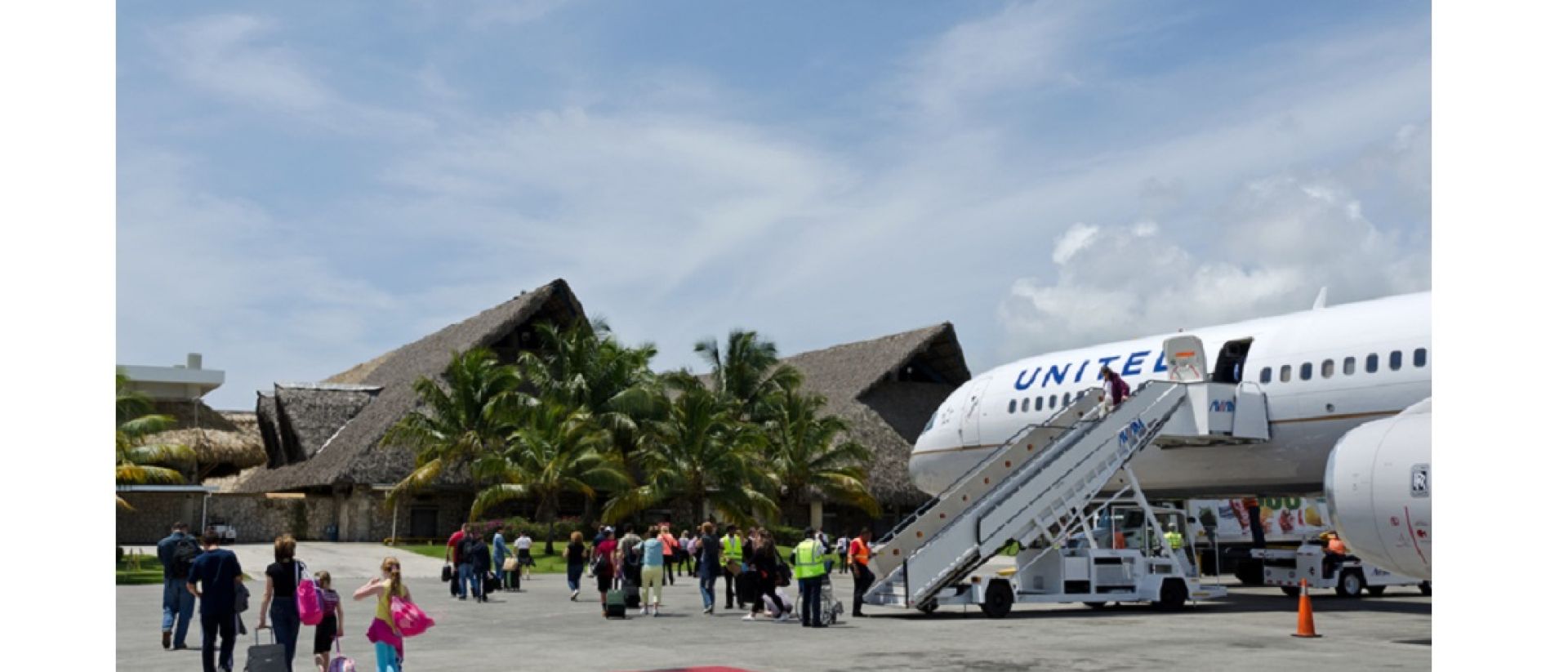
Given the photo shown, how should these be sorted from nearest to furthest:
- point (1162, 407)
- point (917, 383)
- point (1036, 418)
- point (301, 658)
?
point (301, 658), point (1162, 407), point (1036, 418), point (917, 383)

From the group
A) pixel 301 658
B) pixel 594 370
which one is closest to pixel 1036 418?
pixel 301 658

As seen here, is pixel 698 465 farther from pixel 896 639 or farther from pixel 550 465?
pixel 896 639

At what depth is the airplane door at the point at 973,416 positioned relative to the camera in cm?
3141

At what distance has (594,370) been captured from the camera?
4800 cm

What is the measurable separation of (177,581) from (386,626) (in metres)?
6.85

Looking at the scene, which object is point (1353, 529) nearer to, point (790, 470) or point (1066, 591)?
point (1066, 591)

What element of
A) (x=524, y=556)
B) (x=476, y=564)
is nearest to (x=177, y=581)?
(x=476, y=564)

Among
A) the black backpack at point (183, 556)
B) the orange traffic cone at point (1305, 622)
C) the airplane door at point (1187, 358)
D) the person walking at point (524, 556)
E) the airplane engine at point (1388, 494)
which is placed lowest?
the person walking at point (524, 556)

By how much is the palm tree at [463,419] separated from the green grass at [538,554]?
1985mm

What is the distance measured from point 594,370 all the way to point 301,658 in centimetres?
3147

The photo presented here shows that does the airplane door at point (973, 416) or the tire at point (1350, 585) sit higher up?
the airplane door at point (973, 416)

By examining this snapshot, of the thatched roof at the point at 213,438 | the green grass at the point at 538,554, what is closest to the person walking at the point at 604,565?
the green grass at the point at 538,554

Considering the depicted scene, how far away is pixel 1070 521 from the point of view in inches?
930

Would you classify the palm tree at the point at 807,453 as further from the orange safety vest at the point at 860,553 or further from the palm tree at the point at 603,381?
the orange safety vest at the point at 860,553
